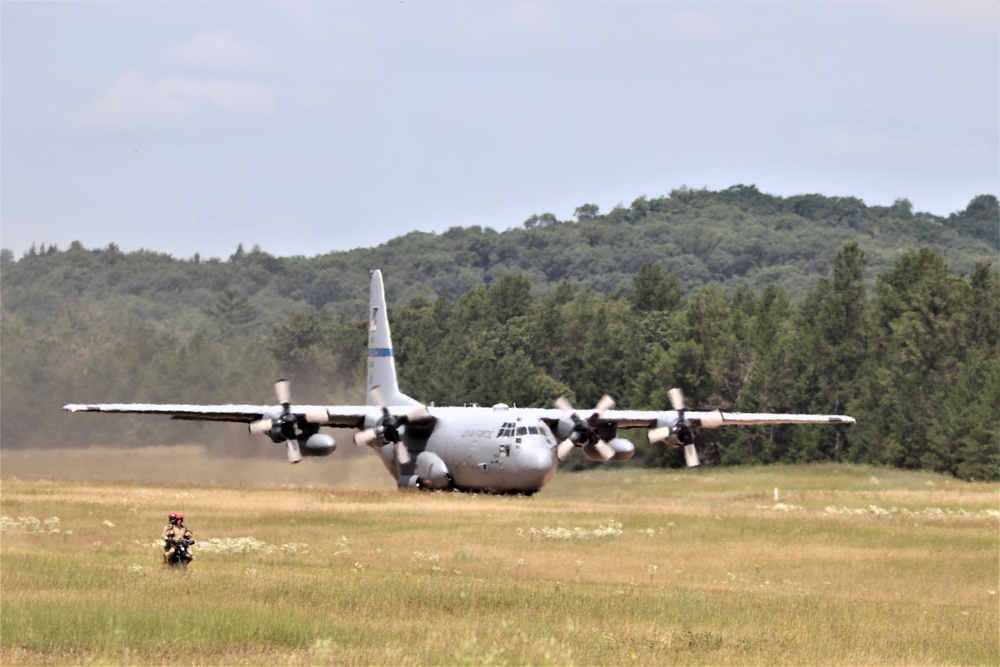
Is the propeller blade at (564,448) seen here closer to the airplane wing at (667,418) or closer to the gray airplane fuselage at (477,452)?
the gray airplane fuselage at (477,452)

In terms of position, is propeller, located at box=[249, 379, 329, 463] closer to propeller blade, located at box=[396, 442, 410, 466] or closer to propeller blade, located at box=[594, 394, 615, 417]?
propeller blade, located at box=[396, 442, 410, 466]

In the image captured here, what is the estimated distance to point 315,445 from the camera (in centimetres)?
4625

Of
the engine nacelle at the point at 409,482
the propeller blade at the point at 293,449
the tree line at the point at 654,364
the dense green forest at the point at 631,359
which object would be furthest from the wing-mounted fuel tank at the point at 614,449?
the dense green forest at the point at 631,359

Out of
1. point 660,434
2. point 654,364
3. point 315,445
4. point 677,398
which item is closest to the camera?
point 677,398

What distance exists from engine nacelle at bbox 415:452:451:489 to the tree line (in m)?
21.9

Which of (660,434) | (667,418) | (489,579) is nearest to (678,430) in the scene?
(660,434)

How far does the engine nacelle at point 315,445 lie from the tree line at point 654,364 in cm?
2427

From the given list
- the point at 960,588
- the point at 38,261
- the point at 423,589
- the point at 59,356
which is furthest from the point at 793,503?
the point at 38,261

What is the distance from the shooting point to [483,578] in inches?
1028

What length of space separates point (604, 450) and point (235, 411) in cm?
1319

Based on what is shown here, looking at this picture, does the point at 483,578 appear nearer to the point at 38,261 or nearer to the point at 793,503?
the point at 793,503

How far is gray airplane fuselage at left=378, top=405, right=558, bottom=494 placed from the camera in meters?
45.8

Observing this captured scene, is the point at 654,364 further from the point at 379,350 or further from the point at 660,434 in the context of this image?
the point at 660,434

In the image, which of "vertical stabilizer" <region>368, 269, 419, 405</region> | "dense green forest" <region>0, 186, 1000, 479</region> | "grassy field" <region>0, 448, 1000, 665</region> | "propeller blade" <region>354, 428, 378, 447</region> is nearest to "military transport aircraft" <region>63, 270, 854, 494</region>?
"propeller blade" <region>354, 428, 378, 447</region>
